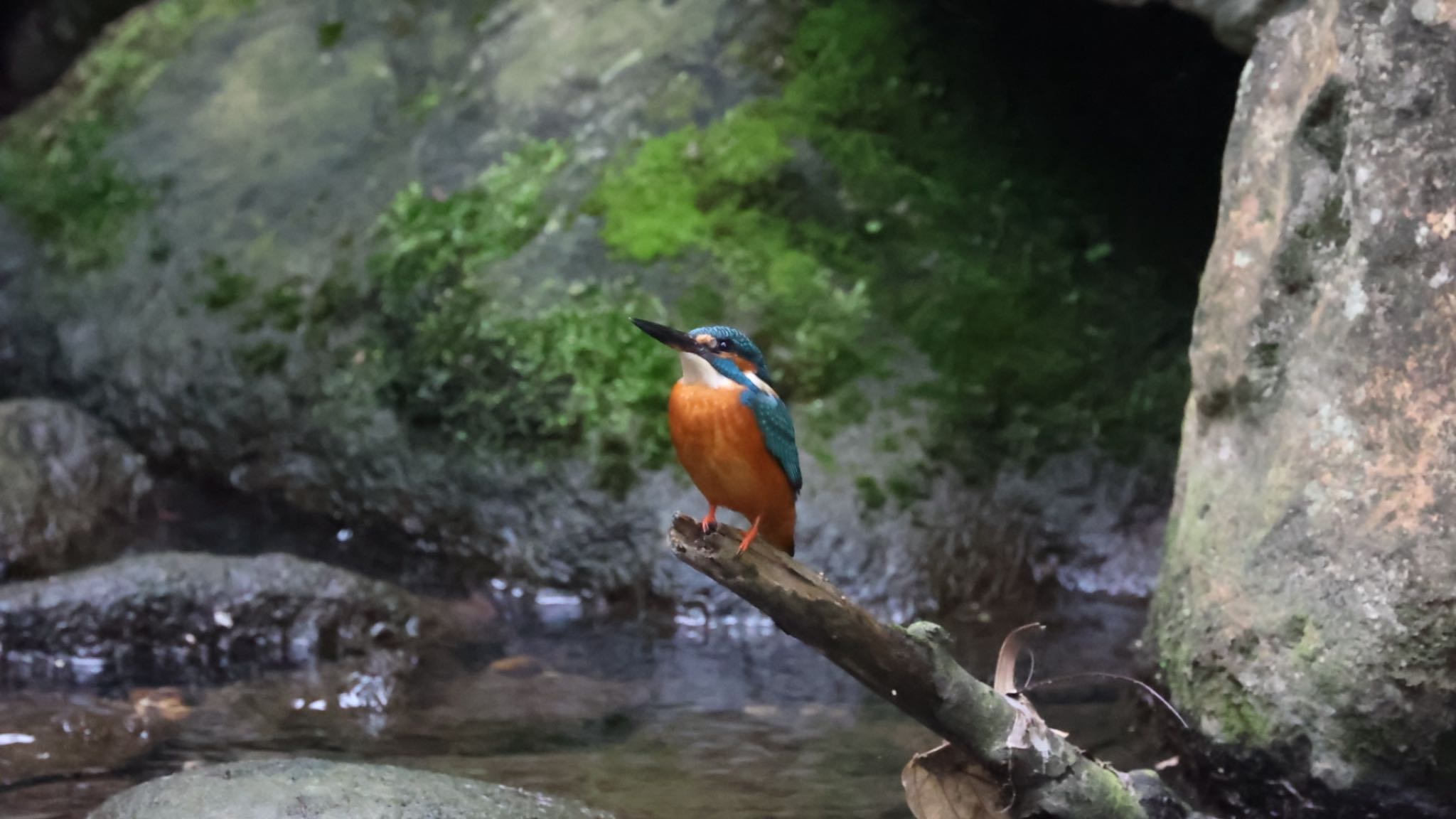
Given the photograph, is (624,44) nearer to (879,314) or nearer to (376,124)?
(376,124)

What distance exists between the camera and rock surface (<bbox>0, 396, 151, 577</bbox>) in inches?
211

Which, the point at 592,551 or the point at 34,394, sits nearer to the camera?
the point at 592,551

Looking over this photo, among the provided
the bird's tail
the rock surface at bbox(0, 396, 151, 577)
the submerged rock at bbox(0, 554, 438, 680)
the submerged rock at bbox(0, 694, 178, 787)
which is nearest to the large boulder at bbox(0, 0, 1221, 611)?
the rock surface at bbox(0, 396, 151, 577)

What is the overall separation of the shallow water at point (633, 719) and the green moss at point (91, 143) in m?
3.56

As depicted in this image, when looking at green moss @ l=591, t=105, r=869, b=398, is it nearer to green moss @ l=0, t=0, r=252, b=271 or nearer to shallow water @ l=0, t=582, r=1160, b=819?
shallow water @ l=0, t=582, r=1160, b=819

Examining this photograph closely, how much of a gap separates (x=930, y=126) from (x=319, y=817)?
14.8ft

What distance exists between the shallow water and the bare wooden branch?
839 mm

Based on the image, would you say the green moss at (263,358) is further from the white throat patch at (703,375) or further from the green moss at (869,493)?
the white throat patch at (703,375)

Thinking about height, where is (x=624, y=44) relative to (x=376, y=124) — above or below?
above

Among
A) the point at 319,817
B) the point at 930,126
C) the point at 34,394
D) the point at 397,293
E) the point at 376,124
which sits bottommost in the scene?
the point at 319,817

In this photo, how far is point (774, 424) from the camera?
2.79m

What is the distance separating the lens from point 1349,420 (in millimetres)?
3158

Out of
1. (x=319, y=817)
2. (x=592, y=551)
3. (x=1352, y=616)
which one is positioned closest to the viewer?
(x=319, y=817)

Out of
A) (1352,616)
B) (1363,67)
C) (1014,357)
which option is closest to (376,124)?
(1014,357)
